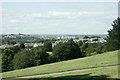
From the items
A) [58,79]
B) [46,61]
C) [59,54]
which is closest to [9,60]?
[46,61]

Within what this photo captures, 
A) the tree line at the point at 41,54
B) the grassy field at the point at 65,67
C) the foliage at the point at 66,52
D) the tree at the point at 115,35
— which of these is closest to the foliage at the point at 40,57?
the tree line at the point at 41,54

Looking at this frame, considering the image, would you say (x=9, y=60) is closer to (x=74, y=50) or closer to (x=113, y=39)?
(x=74, y=50)

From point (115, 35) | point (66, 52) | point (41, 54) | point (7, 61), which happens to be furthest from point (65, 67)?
point (66, 52)

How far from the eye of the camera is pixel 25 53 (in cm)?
4438

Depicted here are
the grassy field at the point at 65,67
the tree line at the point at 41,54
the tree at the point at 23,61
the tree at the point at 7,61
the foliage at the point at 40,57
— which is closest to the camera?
the grassy field at the point at 65,67

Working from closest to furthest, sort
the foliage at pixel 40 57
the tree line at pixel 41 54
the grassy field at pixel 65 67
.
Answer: the grassy field at pixel 65 67 → the tree line at pixel 41 54 → the foliage at pixel 40 57

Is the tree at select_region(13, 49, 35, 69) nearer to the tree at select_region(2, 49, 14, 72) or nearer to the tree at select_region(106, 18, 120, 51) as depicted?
the tree at select_region(2, 49, 14, 72)

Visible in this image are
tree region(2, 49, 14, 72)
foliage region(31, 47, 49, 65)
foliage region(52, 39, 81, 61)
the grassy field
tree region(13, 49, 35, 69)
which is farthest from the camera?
foliage region(52, 39, 81, 61)

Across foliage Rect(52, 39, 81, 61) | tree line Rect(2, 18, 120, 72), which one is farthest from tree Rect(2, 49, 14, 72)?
foliage Rect(52, 39, 81, 61)

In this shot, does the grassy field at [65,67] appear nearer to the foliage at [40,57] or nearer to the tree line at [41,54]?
the tree line at [41,54]

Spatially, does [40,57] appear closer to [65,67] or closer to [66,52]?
[66,52]

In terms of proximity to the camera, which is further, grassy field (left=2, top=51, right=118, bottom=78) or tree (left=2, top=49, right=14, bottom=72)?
tree (left=2, top=49, right=14, bottom=72)

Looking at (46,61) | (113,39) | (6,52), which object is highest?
(113,39)

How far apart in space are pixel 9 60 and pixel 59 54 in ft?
53.3
